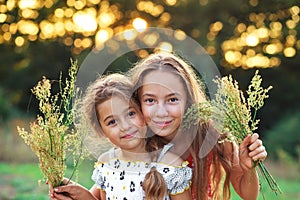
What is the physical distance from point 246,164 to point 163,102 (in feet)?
1.65

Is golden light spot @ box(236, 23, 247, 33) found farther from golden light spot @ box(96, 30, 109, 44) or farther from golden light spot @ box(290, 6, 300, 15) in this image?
golden light spot @ box(96, 30, 109, 44)

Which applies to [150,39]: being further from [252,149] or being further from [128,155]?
[252,149]

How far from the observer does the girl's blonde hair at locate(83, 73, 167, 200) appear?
3.08 m

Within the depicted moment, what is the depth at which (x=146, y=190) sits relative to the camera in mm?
3102

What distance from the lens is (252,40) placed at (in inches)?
610

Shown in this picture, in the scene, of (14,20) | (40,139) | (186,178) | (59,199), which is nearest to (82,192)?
(59,199)

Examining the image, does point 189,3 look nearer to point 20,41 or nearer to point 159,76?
point 20,41

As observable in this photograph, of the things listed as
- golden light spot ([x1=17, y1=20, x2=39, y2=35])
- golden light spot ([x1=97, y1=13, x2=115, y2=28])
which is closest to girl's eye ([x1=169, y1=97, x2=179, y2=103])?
golden light spot ([x1=97, y1=13, x2=115, y2=28])

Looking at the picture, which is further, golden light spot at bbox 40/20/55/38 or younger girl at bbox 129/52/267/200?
golden light spot at bbox 40/20/55/38

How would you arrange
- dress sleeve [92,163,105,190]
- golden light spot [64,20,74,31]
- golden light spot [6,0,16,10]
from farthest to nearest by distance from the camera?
golden light spot [64,20,74,31] → golden light spot [6,0,16,10] → dress sleeve [92,163,105,190]

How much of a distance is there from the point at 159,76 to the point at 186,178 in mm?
527

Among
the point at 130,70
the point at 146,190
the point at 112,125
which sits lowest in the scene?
the point at 146,190

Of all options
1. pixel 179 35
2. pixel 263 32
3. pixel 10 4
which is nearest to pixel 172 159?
pixel 179 35

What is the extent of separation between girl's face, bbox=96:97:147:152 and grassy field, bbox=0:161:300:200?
7.35 feet
